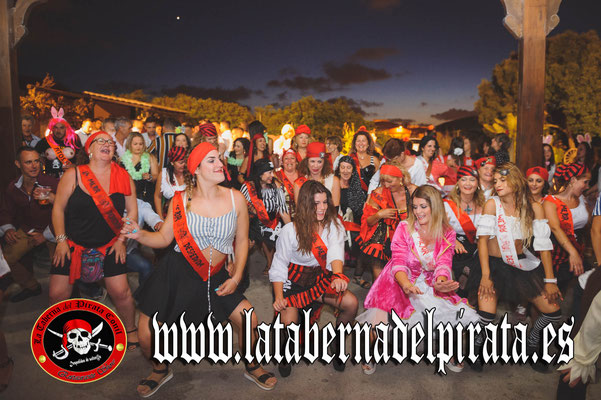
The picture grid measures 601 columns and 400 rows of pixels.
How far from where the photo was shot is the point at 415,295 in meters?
3.58

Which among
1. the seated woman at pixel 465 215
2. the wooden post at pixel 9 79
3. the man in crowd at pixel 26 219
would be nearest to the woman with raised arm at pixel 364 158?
the seated woman at pixel 465 215

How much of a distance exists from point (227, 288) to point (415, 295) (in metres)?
1.63

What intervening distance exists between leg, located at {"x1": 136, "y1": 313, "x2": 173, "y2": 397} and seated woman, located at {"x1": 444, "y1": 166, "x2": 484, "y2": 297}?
3189 millimetres

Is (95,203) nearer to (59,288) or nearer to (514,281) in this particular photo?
(59,288)

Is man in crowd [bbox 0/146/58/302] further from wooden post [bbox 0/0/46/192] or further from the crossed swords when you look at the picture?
the crossed swords

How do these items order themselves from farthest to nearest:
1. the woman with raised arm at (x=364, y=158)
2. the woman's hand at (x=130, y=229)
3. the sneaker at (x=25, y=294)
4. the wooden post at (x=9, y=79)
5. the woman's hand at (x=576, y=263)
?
the wooden post at (x=9, y=79) < the woman with raised arm at (x=364, y=158) < the sneaker at (x=25, y=294) < the woman's hand at (x=576, y=263) < the woman's hand at (x=130, y=229)

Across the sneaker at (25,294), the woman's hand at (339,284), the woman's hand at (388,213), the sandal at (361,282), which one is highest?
the woman's hand at (388,213)

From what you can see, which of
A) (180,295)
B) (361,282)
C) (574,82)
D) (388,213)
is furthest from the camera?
(574,82)

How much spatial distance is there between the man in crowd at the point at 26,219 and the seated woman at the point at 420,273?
4.03 meters

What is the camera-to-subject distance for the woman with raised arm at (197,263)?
3.20 meters

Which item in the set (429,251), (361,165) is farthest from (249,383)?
(361,165)

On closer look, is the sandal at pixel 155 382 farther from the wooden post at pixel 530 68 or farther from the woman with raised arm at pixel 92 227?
the wooden post at pixel 530 68

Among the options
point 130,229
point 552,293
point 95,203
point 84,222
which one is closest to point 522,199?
point 552,293

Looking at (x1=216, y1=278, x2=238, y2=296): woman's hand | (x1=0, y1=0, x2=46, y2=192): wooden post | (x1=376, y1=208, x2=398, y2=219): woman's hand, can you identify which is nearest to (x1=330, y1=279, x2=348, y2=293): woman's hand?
(x1=216, y1=278, x2=238, y2=296): woman's hand
